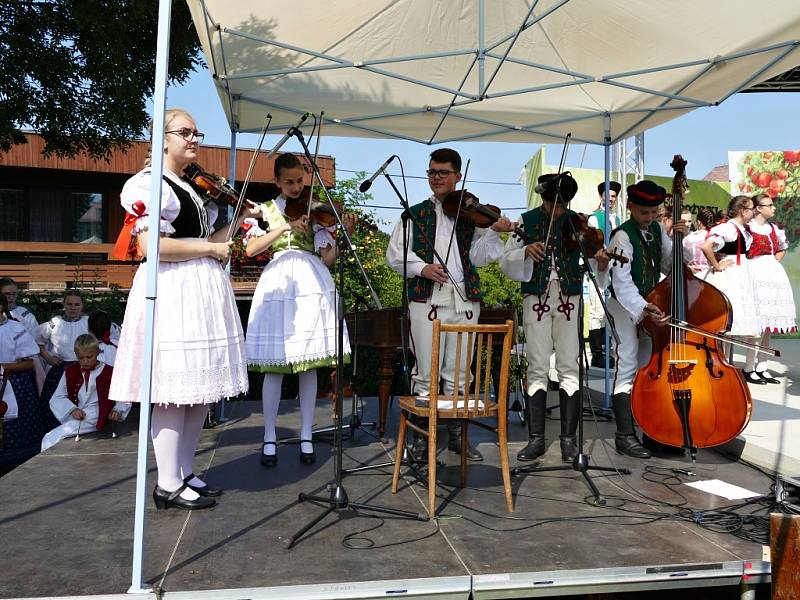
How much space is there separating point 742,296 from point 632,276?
2.93m

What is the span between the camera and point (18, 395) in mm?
5617

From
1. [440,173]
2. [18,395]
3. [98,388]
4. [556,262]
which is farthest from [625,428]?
[18,395]

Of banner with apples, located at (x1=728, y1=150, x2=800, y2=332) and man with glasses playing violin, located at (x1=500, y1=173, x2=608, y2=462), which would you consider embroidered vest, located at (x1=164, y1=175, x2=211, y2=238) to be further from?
banner with apples, located at (x1=728, y1=150, x2=800, y2=332)

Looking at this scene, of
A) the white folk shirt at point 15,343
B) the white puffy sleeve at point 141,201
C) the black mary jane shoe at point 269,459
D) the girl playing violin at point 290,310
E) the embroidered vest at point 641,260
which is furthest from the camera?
the white folk shirt at point 15,343

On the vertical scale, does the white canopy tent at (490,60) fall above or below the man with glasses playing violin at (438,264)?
above

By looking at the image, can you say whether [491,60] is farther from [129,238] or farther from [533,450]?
[129,238]

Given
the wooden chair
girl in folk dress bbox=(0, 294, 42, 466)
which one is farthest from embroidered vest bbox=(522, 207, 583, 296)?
girl in folk dress bbox=(0, 294, 42, 466)

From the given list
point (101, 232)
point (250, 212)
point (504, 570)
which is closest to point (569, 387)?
point (504, 570)

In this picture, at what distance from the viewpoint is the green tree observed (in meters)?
7.09

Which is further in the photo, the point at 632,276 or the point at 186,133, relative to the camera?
the point at 632,276

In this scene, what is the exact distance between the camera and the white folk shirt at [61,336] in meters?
6.72

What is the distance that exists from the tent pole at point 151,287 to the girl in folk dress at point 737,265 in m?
5.77

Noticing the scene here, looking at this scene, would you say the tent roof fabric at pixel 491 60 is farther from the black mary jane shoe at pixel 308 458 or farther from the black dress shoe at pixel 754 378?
the black dress shoe at pixel 754 378

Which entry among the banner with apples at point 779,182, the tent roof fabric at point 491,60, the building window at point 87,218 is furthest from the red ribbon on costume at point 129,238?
the building window at point 87,218
